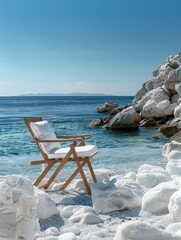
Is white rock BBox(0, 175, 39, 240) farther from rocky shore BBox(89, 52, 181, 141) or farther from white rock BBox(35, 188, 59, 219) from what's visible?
rocky shore BBox(89, 52, 181, 141)

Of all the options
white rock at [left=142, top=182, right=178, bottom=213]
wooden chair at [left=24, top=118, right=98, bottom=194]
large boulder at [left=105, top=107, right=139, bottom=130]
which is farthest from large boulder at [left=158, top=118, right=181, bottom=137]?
white rock at [left=142, top=182, right=178, bottom=213]

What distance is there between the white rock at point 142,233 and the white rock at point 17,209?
805mm

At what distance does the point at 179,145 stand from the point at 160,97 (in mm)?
15523

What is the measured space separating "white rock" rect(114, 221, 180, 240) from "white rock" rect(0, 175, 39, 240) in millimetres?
805

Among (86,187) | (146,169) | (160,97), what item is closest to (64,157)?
(86,187)

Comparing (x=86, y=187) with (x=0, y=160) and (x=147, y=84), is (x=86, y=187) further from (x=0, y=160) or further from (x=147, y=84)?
→ (x=147, y=84)

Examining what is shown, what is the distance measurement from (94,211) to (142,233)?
1680 millimetres

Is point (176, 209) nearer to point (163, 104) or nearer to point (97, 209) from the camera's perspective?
point (97, 209)

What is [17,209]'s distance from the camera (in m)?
3.06

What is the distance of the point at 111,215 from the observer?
4621 mm

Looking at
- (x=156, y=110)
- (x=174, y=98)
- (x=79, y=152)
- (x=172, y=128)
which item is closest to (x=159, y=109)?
(x=156, y=110)

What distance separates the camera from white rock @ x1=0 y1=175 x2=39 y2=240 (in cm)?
300

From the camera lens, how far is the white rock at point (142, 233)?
2941mm

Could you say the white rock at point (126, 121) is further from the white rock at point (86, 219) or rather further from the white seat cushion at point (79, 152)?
Answer: the white rock at point (86, 219)
